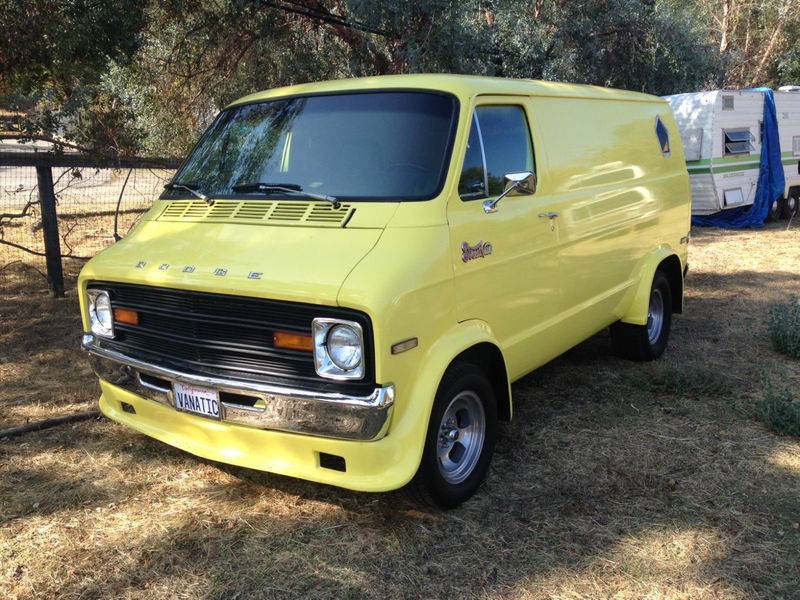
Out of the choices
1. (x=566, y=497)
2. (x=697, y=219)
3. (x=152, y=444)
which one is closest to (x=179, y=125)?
(x=152, y=444)

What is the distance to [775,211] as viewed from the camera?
1514cm

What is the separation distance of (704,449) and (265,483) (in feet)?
8.73

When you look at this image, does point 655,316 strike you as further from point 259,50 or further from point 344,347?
point 259,50

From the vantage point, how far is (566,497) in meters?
3.89

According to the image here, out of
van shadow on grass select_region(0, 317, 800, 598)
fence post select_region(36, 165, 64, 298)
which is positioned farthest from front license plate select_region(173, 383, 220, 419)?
fence post select_region(36, 165, 64, 298)

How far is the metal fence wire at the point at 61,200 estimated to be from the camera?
25.4 ft

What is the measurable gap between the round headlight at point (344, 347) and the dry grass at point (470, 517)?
0.94 metres

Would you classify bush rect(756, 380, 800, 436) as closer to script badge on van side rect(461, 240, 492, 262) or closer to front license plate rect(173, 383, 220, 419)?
script badge on van side rect(461, 240, 492, 262)

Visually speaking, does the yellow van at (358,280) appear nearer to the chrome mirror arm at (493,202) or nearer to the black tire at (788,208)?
the chrome mirror arm at (493,202)

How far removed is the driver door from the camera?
371 cm

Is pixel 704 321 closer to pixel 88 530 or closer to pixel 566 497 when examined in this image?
pixel 566 497

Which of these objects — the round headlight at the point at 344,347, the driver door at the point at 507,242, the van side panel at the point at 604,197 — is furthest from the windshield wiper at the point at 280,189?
the van side panel at the point at 604,197

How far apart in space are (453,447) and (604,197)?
89.0 inches

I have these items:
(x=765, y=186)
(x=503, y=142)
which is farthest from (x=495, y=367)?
(x=765, y=186)
